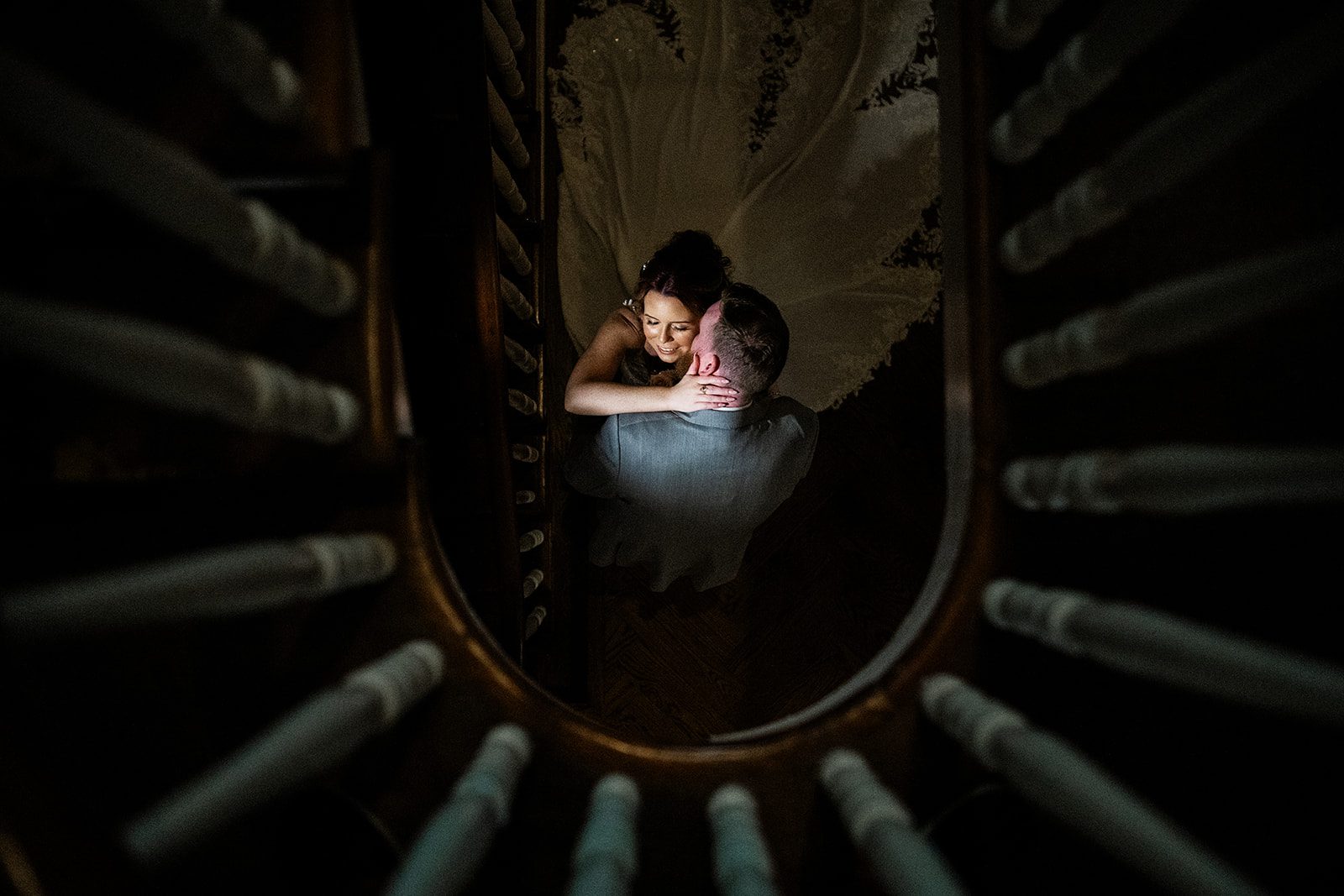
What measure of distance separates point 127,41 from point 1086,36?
1075 millimetres

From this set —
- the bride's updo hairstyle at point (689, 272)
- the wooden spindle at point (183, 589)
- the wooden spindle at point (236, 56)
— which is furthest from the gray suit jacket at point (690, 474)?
the wooden spindle at point (236, 56)

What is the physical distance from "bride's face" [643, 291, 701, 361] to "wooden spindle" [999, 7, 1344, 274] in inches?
36.7

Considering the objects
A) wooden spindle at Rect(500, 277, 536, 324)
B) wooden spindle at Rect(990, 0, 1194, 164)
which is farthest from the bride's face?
wooden spindle at Rect(990, 0, 1194, 164)

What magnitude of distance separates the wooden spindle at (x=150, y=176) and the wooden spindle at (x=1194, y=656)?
916 mm

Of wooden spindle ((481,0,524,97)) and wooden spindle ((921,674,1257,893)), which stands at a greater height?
wooden spindle ((481,0,524,97))

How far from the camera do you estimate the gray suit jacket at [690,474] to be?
1560 mm

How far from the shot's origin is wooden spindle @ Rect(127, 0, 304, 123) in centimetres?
59

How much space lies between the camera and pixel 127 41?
2.43 feet

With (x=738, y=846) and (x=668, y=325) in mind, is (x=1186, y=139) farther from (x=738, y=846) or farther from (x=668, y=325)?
(x=668, y=325)

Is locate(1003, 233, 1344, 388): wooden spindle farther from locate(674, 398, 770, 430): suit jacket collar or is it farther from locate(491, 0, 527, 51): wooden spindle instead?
locate(491, 0, 527, 51): wooden spindle

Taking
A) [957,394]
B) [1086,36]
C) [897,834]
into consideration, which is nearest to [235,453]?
[897,834]

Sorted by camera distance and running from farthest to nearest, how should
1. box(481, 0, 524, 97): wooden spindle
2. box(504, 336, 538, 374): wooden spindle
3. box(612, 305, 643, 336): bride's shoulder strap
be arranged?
1. box(612, 305, 643, 336): bride's shoulder strap
2. box(504, 336, 538, 374): wooden spindle
3. box(481, 0, 524, 97): wooden spindle

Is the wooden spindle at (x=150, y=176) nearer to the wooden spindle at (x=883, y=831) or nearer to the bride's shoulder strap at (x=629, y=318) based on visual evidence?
the wooden spindle at (x=883, y=831)

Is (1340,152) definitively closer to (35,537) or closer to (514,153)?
(514,153)
